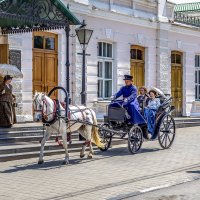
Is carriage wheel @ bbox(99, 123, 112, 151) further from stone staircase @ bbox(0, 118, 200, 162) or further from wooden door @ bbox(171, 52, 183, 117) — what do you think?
wooden door @ bbox(171, 52, 183, 117)

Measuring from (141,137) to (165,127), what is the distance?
133 centimetres

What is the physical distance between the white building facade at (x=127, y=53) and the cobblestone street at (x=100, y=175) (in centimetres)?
502

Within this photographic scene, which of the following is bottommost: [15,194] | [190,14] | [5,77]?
[15,194]

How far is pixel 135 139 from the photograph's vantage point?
563 inches

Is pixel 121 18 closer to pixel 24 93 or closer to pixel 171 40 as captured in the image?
pixel 171 40

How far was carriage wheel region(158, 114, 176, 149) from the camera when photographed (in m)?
15.4

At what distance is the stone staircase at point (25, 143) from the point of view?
13.0 metres

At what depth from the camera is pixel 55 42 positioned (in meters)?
19.4

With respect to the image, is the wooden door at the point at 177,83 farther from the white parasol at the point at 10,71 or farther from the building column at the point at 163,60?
the white parasol at the point at 10,71

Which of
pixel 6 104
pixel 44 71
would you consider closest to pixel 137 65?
pixel 44 71

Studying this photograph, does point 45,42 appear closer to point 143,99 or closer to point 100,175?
point 143,99

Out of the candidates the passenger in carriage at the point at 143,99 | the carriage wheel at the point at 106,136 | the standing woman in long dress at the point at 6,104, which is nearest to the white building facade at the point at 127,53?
the passenger in carriage at the point at 143,99

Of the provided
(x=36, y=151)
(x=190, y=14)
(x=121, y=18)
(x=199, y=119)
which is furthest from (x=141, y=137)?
(x=190, y=14)

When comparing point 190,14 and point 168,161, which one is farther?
point 190,14
